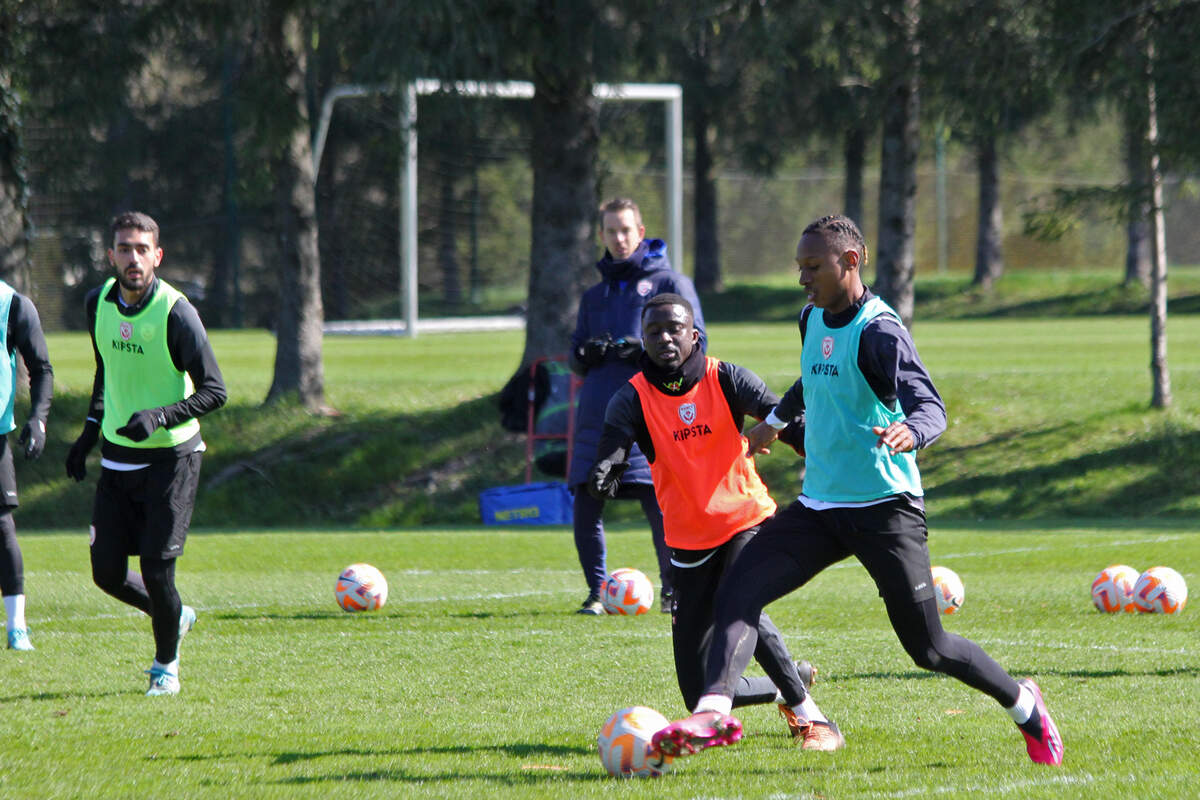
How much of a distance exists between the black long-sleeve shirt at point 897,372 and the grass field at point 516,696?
118 centimetres

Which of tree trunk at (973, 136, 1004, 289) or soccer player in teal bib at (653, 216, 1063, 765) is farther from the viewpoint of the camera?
tree trunk at (973, 136, 1004, 289)

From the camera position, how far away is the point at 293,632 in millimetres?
8852

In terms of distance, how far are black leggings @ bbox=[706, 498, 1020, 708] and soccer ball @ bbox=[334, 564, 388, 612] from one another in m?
4.79

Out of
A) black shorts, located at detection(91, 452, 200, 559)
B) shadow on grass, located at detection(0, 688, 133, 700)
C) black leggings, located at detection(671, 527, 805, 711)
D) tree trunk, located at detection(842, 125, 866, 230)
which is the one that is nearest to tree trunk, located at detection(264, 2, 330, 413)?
black shorts, located at detection(91, 452, 200, 559)

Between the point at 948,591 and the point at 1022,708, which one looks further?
the point at 948,591

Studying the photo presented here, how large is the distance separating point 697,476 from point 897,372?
3.15 feet

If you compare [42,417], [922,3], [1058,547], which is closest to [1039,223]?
[922,3]

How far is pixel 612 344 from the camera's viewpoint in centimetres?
870

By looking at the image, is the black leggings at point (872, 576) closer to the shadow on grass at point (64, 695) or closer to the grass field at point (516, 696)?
the grass field at point (516, 696)

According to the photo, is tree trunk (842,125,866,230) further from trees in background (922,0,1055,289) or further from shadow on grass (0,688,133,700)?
shadow on grass (0,688,133,700)

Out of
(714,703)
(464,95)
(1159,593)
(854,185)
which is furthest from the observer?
(854,185)

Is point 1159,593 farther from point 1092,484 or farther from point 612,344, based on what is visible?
point 1092,484

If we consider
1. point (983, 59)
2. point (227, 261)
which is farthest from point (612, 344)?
point (227, 261)

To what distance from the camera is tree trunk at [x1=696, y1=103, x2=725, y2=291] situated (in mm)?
38844
